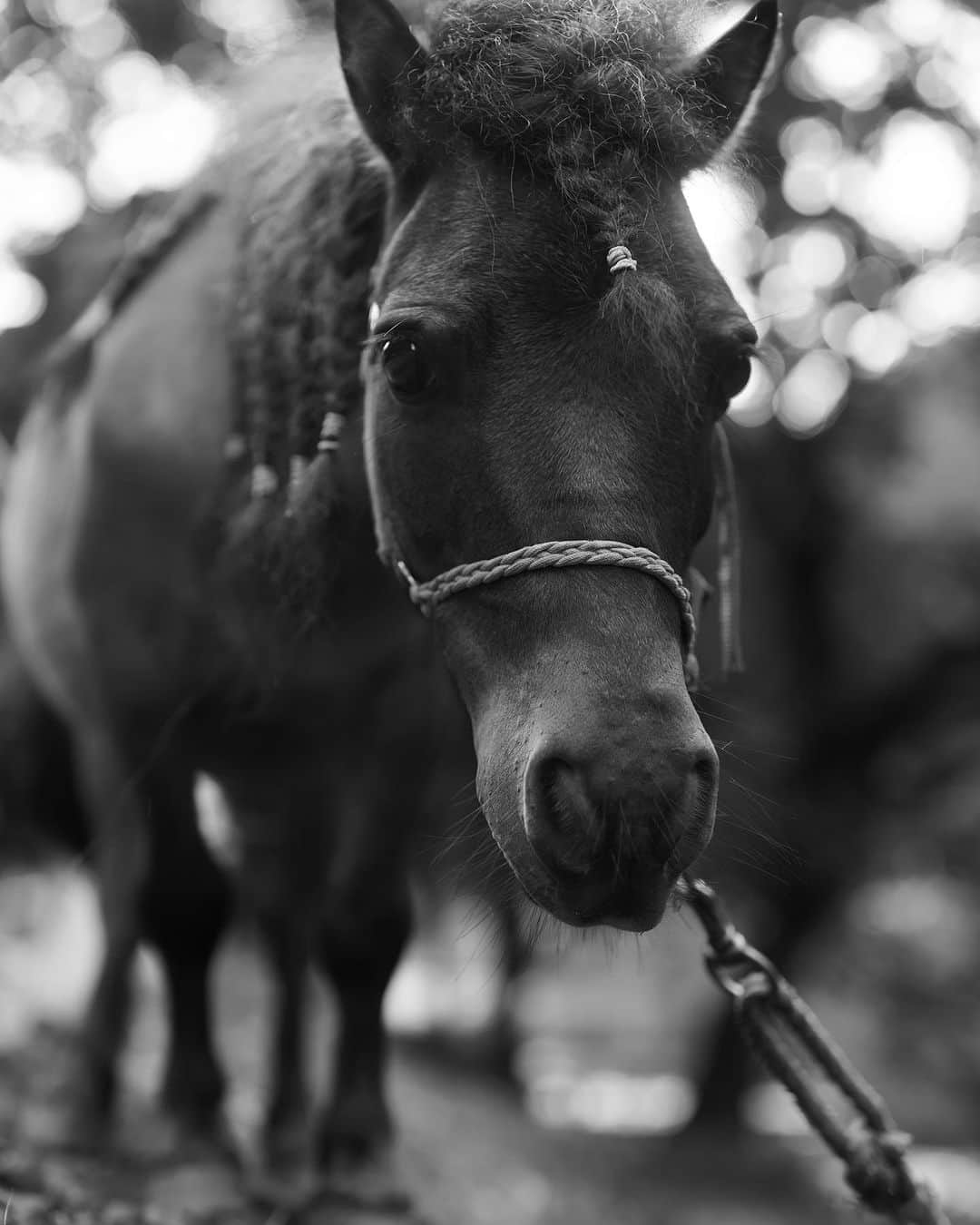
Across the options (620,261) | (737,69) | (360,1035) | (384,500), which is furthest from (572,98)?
(360,1035)

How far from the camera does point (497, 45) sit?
2115 mm

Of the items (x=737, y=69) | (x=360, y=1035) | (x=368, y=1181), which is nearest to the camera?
(x=737, y=69)

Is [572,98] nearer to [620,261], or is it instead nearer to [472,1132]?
[620,261]

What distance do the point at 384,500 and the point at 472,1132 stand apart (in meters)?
3.66

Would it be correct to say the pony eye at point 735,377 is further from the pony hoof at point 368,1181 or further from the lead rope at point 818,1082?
the pony hoof at point 368,1181

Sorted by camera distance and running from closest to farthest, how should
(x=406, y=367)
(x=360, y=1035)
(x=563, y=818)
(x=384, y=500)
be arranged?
1. (x=563, y=818)
2. (x=406, y=367)
3. (x=384, y=500)
4. (x=360, y=1035)

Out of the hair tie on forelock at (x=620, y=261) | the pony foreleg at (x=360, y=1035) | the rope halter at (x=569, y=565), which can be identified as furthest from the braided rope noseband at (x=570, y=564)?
the pony foreleg at (x=360, y=1035)

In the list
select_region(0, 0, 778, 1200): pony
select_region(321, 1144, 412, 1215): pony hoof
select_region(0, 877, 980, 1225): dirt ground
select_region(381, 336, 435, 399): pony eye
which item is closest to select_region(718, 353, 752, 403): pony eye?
select_region(0, 0, 778, 1200): pony

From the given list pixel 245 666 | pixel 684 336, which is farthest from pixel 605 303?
pixel 245 666

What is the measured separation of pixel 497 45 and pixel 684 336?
58 cm

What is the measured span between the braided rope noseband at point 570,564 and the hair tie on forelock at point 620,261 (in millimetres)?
405

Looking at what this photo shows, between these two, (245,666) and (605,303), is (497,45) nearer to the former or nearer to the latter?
(605,303)

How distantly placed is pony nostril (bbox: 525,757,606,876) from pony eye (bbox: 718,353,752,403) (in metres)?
0.72

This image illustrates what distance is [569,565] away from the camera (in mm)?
1837
